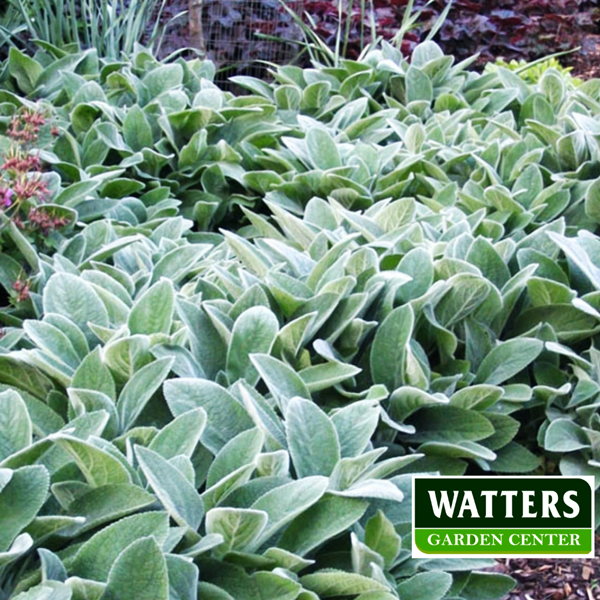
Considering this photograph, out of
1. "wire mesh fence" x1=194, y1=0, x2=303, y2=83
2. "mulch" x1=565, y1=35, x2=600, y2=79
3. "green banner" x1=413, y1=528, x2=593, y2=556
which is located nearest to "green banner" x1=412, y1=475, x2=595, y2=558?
"green banner" x1=413, y1=528, x2=593, y2=556

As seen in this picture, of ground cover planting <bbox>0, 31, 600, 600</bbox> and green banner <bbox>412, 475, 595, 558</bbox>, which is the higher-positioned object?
ground cover planting <bbox>0, 31, 600, 600</bbox>

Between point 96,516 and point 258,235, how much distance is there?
76.0 inches

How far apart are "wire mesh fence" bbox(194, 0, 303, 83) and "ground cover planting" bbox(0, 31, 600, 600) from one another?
2.01 metres

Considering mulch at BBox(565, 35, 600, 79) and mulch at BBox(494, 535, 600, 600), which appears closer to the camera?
mulch at BBox(494, 535, 600, 600)

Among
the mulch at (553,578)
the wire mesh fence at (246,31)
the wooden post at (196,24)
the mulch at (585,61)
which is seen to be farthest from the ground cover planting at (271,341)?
the mulch at (585,61)

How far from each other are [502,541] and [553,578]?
12.8 inches

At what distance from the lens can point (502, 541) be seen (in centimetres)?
171

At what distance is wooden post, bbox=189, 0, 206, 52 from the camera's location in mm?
4934

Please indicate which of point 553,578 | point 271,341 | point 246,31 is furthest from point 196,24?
point 553,578

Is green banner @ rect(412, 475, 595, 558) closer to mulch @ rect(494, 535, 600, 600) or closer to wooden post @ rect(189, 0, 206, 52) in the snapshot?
mulch @ rect(494, 535, 600, 600)

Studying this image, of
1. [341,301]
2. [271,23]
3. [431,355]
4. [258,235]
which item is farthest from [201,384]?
[271,23]

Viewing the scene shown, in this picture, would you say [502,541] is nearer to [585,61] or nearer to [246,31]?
[246,31]

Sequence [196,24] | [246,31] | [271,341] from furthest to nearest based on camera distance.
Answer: [246,31]
[196,24]
[271,341]

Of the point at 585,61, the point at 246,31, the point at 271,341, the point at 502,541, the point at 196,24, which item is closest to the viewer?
the point at 502,541
